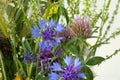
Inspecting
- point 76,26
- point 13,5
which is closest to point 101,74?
point 13,5

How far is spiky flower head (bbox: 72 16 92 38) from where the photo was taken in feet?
1.49

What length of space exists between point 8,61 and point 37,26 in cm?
14

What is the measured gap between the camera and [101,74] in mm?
1190

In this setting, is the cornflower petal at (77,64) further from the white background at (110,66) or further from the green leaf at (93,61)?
the white background at (110,66)

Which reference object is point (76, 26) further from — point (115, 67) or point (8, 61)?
point (115, 67)

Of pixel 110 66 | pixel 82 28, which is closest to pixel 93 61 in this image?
pixel 82 28

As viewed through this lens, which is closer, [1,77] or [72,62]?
[72,62]

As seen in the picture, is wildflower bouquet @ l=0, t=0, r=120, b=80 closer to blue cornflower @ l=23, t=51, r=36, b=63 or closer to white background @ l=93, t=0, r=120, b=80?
blue cornflower @ l=23, t=51, r=36, b=63

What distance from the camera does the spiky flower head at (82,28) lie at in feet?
1.49

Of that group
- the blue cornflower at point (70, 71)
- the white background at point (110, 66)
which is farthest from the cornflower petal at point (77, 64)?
the white background at point (110, 66)

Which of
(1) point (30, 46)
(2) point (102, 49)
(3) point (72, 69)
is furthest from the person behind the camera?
(2) point (102, 49)

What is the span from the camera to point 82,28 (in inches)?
17.9

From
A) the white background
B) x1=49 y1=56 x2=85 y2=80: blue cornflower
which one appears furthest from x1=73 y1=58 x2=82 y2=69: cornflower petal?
the white background

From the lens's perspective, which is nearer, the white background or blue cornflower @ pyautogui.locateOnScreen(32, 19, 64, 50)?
blue cornflower @ pyautogui.locateOnScreen(32, 19, 64, 50)
